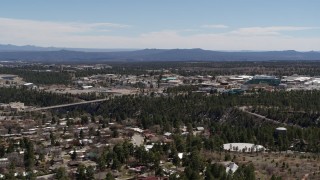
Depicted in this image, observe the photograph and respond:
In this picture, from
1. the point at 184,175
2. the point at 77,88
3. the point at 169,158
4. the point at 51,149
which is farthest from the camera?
the point at 77,88

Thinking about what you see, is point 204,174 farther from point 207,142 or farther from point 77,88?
point 77,88

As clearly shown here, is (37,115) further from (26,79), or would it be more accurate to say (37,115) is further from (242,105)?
(26,79)

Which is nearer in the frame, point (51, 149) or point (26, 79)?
point (51, 149)

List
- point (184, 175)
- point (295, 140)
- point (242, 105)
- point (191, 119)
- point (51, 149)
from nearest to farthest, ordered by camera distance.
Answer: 1. point (184, 175)
2. point (51, 149)
3. point (295, 140)
4. point (191, 119)
5. point (242, 105)

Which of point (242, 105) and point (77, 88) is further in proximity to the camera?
point (77, 88)

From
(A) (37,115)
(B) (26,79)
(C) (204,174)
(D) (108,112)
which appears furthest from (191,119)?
(B) (26,79)

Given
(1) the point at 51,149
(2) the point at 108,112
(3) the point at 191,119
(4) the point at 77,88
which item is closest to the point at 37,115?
(2) the point at 108,112

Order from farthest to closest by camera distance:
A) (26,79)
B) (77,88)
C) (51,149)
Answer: (26,79), (77,88), (51,149)

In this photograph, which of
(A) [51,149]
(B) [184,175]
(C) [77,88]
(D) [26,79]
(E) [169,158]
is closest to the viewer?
(B) [184,175]
